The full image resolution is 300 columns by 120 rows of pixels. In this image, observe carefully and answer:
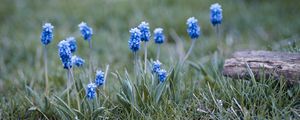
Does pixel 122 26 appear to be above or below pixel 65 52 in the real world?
above

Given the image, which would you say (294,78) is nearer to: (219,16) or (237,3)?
(219,16)

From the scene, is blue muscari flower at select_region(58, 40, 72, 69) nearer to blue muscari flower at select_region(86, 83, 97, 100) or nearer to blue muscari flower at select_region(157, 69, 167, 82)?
blue muscari flower at select_region(86, 83, 97, 100)

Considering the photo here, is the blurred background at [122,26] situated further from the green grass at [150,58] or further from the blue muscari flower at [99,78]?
the blue muscari flower at [99,78]

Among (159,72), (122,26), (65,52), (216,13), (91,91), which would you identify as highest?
(122,26)

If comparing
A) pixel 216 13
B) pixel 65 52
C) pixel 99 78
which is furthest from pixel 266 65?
pixel 65 52

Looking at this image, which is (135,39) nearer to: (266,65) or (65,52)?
(65,52)

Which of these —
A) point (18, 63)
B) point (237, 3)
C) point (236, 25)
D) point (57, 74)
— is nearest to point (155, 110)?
point (57, 74)

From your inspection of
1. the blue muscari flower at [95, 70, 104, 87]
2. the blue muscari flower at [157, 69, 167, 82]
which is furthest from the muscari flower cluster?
the blue muscari flower at [95, 70, 104, 87]
